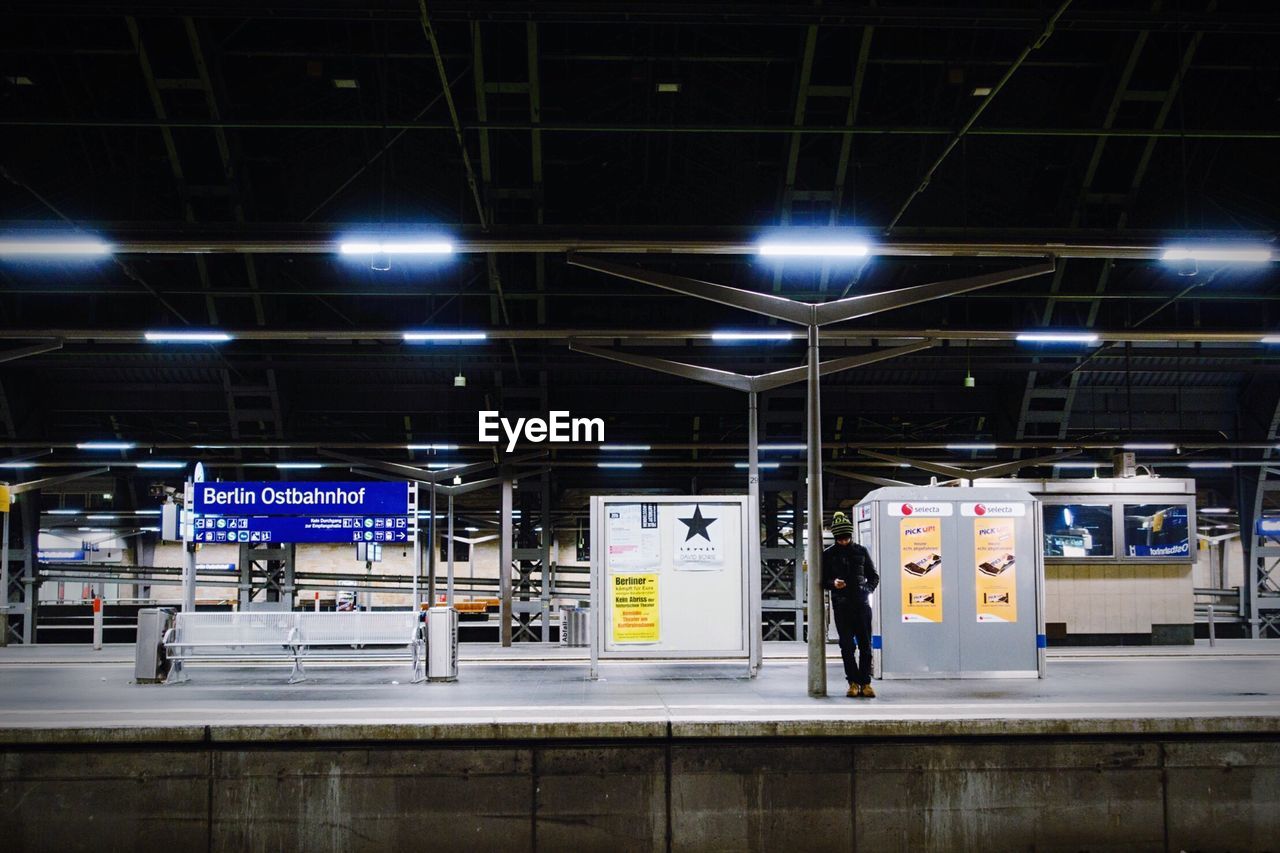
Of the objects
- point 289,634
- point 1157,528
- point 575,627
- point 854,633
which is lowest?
point 575,627

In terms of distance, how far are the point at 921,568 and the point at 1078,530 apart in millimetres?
9510

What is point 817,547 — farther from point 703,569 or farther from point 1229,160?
point 1229,160

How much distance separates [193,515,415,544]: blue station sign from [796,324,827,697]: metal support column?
6.24 meters

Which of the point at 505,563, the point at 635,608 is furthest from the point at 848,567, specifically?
the point at 505,563

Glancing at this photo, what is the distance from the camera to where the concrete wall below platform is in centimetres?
878

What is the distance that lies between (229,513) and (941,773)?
34.7 ft

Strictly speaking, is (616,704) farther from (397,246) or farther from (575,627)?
(575,627)

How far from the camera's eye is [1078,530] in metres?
20.8

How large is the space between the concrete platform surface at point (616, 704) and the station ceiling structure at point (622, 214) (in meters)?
5.23

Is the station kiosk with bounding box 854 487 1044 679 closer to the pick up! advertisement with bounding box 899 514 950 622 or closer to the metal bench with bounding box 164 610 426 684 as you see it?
the pick up! advertisement with bounding box 899 514 950 622

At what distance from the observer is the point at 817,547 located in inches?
452

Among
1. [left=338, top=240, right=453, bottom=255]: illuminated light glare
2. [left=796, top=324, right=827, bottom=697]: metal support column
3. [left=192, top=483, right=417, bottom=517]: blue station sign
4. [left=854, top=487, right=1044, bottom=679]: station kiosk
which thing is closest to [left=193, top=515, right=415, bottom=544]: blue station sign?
[left=192, top=483, right=417, bottom=517]: blue station sign

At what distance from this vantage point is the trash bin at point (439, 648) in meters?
13.2

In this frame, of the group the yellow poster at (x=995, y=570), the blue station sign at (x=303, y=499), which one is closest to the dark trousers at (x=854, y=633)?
the yellow poster at (x=995, y=570)
